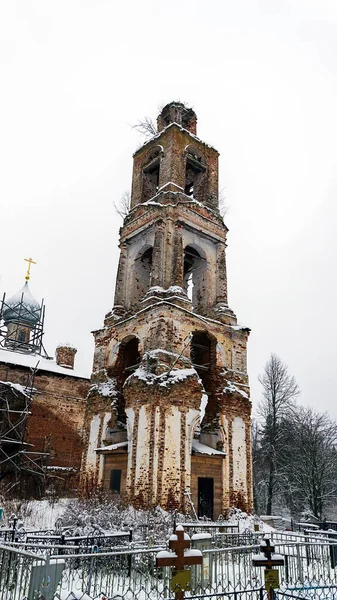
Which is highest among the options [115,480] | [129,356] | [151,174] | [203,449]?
[151,174]

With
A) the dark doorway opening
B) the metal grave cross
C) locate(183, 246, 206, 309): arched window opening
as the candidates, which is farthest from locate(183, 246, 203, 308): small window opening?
the metal grave cross

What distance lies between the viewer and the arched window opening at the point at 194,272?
20.1m

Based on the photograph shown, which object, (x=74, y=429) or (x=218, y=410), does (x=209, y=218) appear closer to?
(x=218, y=410)

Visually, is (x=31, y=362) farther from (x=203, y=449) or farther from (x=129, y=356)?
(x=203, y=449)

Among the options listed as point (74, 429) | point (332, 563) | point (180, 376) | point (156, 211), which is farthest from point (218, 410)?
point (74, 429)

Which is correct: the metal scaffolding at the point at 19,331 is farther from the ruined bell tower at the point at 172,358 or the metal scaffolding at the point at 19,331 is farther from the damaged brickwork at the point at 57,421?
the ruined bell tower at the point at 172,358

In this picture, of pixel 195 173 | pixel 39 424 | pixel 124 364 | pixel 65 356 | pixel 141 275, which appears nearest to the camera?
pixel 124 364

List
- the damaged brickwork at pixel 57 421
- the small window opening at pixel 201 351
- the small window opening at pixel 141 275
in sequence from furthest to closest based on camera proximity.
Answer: the damaged brickwork at pixel 57 421 → the small window opening at pixel 141 275 → the small window opening at pixel 201 351

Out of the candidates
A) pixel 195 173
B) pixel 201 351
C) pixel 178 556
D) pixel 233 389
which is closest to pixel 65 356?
pixel 201 351

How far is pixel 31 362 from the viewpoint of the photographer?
28.3m

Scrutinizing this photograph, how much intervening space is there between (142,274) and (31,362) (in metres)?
11.7

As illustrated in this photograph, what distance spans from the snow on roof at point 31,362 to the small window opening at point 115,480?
11965 millimetres

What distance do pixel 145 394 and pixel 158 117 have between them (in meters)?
15.1

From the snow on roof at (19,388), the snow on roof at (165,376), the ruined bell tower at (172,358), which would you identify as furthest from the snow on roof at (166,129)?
the snow on roof at (19,388)
